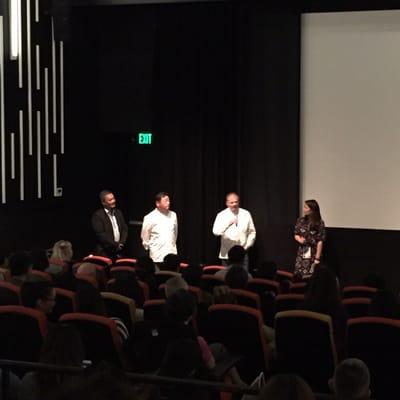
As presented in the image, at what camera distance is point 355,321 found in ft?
14.7

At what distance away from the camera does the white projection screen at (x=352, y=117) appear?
945cm

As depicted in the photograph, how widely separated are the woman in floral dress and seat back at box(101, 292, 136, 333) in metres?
4.65

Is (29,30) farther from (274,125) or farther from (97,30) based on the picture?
(274,125)

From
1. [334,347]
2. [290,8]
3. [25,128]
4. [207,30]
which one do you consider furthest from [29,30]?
[334,347]

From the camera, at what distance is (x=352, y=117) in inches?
380

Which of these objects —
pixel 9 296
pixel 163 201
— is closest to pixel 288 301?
pixel 9 296

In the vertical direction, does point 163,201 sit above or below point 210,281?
above

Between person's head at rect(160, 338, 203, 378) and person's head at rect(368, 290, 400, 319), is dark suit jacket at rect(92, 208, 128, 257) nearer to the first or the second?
person's head at rect(368, 290, 400, 319)

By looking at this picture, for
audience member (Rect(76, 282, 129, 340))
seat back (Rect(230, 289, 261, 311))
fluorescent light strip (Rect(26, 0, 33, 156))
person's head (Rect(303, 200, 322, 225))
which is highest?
fluorescent light strip (Rect(26, 0, 33, 156))

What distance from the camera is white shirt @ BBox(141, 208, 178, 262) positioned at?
964 cm

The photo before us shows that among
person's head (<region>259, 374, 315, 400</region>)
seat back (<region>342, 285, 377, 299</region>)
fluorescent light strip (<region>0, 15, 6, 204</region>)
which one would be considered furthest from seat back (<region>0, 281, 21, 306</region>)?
fluorescent light strip (<region>0, 15, 6, 204</region>)

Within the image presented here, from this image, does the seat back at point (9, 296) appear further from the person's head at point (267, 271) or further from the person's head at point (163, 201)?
the person's head at point (163, 201)

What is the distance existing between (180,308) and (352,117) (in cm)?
580

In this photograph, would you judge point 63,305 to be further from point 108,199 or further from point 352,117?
point 352,117
